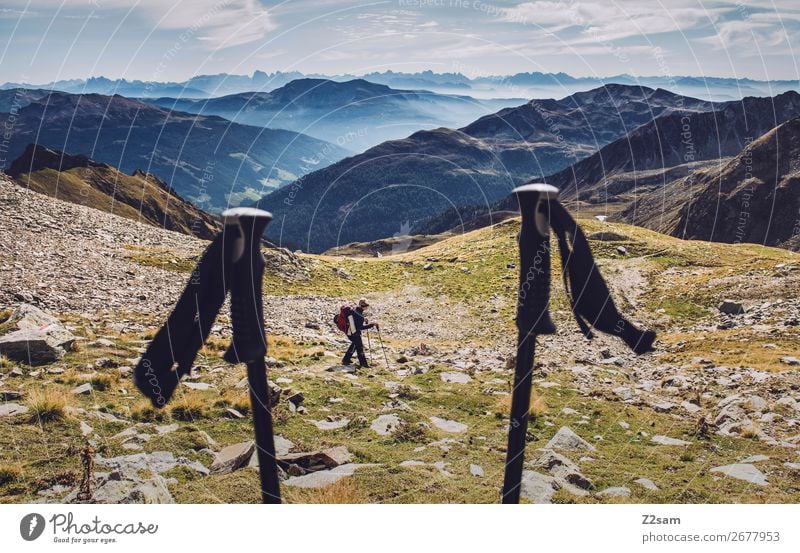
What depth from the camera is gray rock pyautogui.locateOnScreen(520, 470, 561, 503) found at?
1017 cm

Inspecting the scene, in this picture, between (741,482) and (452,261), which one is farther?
(452,261)

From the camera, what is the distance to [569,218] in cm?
580

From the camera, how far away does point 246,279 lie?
550cm

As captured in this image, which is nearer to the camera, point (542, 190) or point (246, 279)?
point (246, 279)

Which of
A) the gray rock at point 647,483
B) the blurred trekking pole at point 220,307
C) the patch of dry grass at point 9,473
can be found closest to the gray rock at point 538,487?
the gray rock at point 647,483

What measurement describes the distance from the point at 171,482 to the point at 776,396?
15.2 m

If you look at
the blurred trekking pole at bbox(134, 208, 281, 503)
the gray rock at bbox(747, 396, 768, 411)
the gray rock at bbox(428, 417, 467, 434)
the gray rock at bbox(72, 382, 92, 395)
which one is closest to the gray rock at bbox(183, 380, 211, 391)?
the gray rock at bbox(72, 382, 92, 395)

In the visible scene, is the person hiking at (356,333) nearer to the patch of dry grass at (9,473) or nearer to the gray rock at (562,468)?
the gray rock at (562,468)

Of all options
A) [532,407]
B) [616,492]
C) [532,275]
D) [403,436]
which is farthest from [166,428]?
[616,492]

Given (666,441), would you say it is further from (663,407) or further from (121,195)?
(121,195)

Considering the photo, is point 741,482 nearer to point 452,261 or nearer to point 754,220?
point 452,261

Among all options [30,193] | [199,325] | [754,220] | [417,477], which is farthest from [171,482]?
[754,220]

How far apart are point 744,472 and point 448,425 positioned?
6272mm

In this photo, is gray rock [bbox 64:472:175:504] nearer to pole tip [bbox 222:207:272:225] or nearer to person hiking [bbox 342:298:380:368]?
pole tip [bbox 222:207:272:225]
